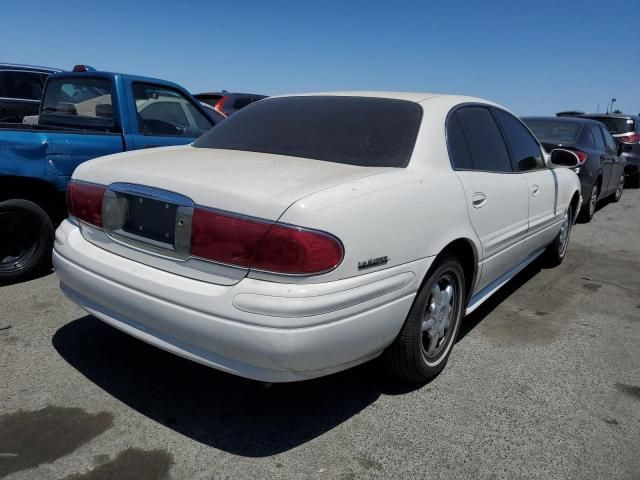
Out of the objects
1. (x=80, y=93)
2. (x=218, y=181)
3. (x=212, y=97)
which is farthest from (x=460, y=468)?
(x=212, y=97)

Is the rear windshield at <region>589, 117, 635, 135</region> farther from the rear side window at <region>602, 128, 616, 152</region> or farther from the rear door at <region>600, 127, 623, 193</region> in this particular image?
the rear side window at <region>602, 128, 616, 152</region>

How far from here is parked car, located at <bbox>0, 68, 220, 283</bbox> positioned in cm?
402

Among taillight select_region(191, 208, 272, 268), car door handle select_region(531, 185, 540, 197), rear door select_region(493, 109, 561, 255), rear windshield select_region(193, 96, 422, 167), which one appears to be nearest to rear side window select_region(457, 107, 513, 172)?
rear door select_region(493, 109, 561, 255)

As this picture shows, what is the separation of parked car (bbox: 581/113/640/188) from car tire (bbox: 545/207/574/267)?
24.4 ft

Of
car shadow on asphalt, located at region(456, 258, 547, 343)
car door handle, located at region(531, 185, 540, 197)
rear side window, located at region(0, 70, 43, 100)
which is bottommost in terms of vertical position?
car shadow on asphalt, located at region(456, 258, 547, 343)

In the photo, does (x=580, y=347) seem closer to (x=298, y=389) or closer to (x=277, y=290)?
(x=298, y=389)

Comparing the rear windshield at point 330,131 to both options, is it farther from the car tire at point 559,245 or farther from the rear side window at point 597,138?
the rear side window at point 597,138

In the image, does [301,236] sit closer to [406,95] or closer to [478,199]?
[478,199]

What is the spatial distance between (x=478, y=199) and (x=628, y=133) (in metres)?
10.7

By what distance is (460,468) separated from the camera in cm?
227

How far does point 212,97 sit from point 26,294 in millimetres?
7122

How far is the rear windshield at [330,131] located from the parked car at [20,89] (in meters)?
5.90

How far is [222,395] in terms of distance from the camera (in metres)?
2.75

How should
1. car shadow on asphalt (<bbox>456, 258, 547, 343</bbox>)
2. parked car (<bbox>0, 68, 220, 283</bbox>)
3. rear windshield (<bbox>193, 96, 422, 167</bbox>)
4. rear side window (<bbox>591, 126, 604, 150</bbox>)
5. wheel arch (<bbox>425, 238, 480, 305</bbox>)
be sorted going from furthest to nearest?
rear side window (<bbox>591, 126, 604, 150</bbox>) → parked car (<bbox>0, 68, 220, 283</bbox>) → car shadow on asphalt (<bbox>456, 258, 547, 343</bbox>) → wheel arch (<bbox>425, 238, 480, 305</bbox>) → rear windshield (<bbox>193, 96, 422, 167</bbox>)
